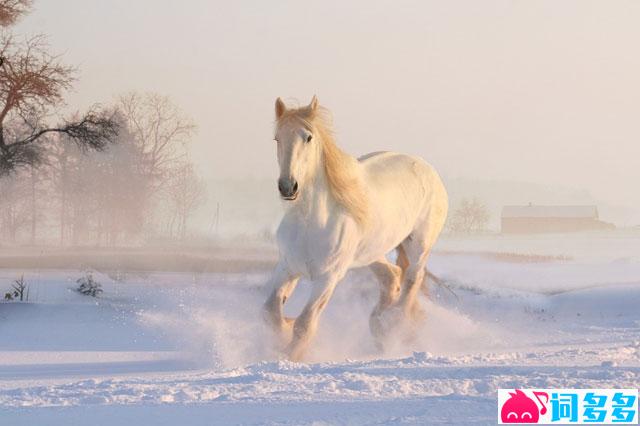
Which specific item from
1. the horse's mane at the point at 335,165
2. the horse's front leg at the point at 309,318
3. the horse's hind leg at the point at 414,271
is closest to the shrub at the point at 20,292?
the horse's hind leg at the point at 414,271

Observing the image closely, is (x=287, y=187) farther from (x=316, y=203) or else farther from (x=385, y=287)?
(x=385, y=287)

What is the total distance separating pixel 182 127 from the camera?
2472cm

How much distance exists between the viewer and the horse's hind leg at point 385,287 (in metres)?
8.95

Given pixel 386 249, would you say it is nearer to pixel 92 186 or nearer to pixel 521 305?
pixel 521 305

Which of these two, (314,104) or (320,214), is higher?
(314,104)

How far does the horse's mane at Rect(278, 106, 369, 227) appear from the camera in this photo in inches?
280

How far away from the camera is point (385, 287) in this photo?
9117 mm

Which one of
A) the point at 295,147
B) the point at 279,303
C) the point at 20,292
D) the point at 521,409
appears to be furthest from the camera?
the point at 20,292

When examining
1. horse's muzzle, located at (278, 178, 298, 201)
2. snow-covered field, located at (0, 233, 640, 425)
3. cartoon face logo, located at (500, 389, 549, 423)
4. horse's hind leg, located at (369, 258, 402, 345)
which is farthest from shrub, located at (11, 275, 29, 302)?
cartoon face logo, located at (500, 389, 549, 423)

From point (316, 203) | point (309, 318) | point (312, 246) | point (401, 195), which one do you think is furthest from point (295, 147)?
point (401, 195)

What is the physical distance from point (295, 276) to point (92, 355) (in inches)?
107

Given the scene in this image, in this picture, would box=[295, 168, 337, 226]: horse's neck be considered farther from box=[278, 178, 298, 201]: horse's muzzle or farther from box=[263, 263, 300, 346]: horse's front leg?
box=[263, 263, 300, 346]: horse's front leg

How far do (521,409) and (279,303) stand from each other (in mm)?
2875

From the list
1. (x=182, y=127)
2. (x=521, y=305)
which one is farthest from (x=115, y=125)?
(x=521, y=305)
